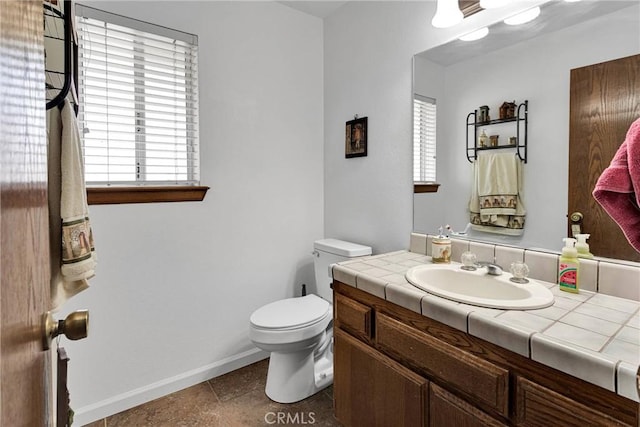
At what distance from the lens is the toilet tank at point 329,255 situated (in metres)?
1.98

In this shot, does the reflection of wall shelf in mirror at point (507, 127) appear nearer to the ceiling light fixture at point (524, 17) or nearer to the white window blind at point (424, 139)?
the white window blind at point (424, 139)

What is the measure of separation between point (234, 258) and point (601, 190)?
1.85 meters

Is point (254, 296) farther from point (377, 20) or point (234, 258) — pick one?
point (377, 20)

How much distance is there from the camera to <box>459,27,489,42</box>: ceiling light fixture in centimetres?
144

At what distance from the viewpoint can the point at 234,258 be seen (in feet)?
6.88

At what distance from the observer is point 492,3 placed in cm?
136

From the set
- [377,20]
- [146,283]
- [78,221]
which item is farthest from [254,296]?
[377,20]

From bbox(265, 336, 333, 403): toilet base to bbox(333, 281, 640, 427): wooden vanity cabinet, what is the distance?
0.37 meters

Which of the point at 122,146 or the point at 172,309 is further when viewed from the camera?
the point at 172,309

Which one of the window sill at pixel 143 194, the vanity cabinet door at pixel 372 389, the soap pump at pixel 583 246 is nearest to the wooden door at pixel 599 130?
the soap pump at pixel 583 246

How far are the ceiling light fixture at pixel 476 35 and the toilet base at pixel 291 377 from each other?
179 cm

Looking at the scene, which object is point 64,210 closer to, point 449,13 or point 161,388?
point 161,388

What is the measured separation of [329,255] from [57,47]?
1.61 m

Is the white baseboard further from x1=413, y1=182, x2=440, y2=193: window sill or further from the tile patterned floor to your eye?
x1=413, y1=182, x2=440, y2=193: window sill
